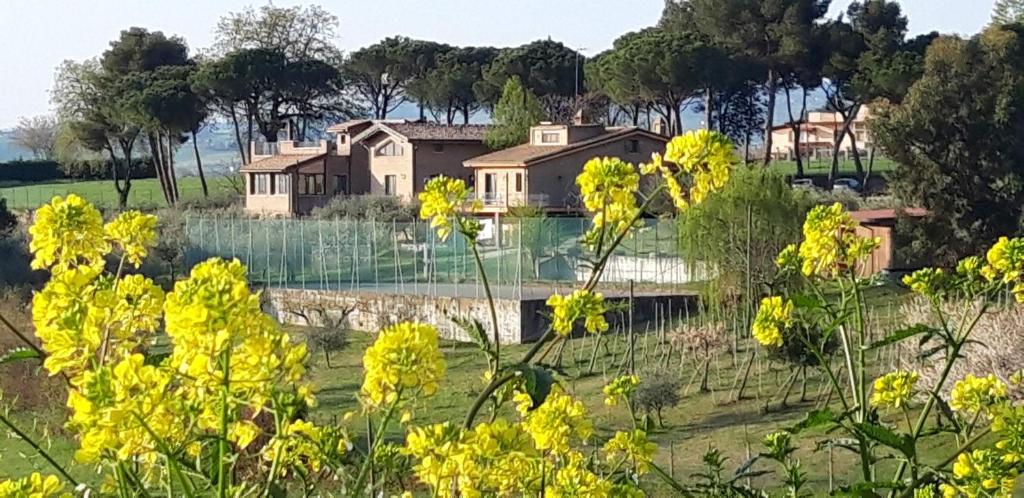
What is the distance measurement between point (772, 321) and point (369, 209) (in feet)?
106

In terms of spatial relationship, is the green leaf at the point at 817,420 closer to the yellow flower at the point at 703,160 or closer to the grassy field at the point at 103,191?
the yellow flower at the point at 703,160

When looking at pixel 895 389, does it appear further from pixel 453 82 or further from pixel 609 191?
pixel 453 82

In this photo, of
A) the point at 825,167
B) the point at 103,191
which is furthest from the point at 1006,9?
the point at 103,191

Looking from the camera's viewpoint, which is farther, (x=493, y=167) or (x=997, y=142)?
(x=493, y=167)

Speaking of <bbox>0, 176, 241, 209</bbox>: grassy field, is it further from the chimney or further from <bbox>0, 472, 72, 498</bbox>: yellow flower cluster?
<bbox>0, 472, 72, 498</bbox>: yellow flower cluster

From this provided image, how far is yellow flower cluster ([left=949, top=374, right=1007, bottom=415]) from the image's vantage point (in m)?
2.80

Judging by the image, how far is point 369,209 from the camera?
34.8 m

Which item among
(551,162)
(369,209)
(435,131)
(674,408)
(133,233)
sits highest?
(435,131)

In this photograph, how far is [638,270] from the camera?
72.5ft

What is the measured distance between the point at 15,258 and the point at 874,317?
12.1 metres

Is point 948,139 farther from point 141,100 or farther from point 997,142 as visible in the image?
point 141,100

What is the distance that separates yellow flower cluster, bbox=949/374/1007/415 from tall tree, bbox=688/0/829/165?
36.5m

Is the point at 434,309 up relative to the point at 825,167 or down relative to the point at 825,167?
down

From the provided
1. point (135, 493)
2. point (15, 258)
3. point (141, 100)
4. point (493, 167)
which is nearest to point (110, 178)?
point (141, 100)
